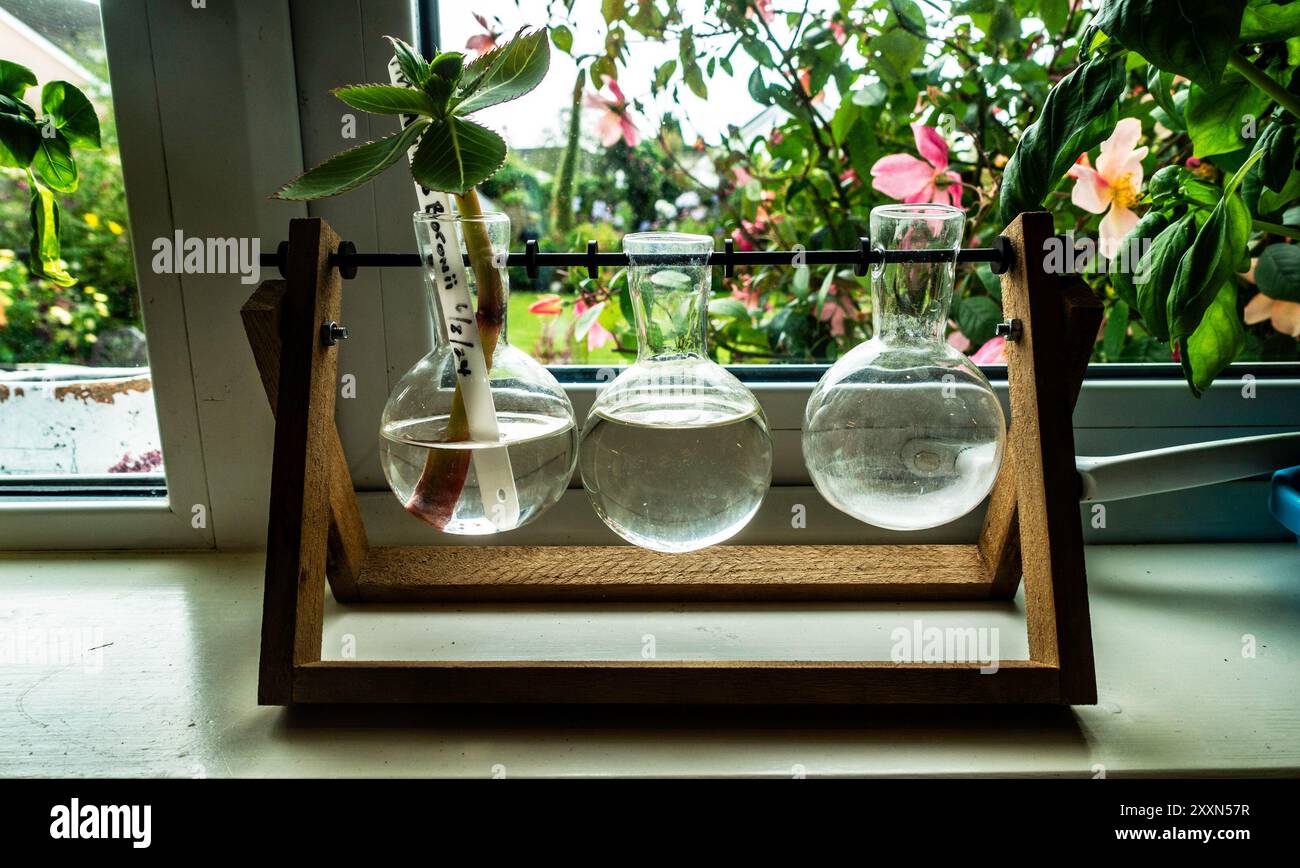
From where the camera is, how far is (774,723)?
624mm

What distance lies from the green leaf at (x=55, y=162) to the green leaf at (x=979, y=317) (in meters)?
0.80

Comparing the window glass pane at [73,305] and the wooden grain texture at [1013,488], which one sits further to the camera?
the window glass pane at [73,305]

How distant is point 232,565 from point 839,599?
575mm

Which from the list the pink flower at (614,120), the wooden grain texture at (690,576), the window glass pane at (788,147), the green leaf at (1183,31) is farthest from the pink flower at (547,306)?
the green leaf at (1183,31)

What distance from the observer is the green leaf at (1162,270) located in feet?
2.03

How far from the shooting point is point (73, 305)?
0.91m

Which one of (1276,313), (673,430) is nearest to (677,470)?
(673,430)

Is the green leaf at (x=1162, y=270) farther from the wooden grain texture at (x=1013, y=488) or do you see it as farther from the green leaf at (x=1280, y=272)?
the green leaf at (x=1280, y=272)

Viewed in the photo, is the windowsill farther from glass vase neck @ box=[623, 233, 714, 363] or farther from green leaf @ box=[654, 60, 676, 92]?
green leaf @ box=[654, 60, 676, 92]

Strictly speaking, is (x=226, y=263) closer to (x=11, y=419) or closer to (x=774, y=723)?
Answer: (x=11, y=419)

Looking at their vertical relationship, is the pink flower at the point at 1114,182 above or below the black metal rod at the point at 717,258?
above

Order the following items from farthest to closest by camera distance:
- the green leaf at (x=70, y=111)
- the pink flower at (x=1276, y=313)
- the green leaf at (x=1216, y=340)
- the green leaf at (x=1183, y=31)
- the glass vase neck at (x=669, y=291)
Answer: the pink flower at (x=1276, y=313), the green leaf at (x=70, y=111), the green leaf at (x=1216, y=340), the glass vase neck at (x=669, y=291), the green leaf at (x=1183, y=31)
